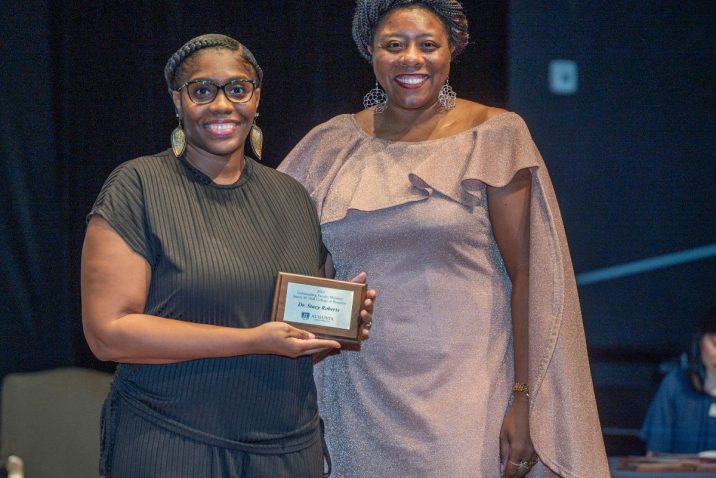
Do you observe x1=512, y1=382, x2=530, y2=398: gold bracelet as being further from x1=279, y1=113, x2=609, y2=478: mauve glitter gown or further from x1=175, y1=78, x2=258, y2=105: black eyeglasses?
x1=175, y1=78, x2=258, y2=105: black eyeglasses

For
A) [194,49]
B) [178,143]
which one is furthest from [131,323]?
[194,49]

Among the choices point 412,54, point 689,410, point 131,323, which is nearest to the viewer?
point 131,323

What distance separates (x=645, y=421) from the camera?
3.88 meters

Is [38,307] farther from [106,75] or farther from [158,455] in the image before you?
[158,455]

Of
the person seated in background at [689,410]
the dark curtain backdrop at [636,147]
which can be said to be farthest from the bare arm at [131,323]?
the person seated in background at [689,410]

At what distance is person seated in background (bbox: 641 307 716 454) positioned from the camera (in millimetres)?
3842

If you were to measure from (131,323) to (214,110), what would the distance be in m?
0.50

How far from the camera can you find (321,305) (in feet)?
6.87

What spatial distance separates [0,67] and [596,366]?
Answer: 2.70 m

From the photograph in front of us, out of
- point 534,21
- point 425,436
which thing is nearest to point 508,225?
point 425,436

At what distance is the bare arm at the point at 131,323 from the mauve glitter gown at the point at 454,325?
539mm

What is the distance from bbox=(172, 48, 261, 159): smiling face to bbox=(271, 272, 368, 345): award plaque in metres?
0.33

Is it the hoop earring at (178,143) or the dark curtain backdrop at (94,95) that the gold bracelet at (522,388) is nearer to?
the hoop earring at (178,143)

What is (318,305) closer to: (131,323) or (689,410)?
(131,323)
